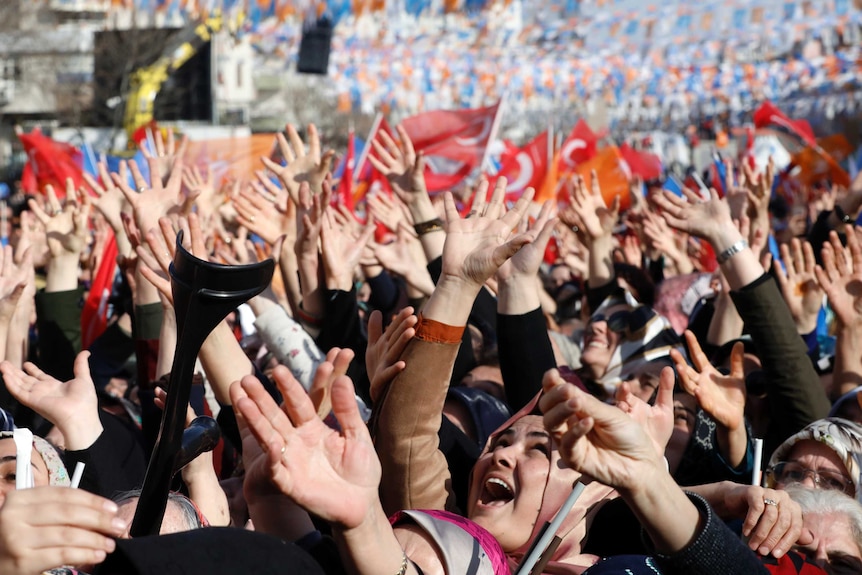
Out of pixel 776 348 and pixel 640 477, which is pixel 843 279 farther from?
pixel 640 477

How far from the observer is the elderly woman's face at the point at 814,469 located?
3.06m

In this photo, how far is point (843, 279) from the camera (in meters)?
4.33

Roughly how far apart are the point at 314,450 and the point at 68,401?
4.25 ft

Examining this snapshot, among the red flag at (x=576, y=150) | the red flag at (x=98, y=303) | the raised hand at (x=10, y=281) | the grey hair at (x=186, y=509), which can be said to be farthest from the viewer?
the red flag at (x=576, y=150)

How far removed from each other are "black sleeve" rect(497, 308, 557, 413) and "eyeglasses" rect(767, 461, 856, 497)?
849 mm

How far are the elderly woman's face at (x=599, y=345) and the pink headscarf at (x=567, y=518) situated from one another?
1.93 meters

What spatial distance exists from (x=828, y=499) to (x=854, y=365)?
1330 mm

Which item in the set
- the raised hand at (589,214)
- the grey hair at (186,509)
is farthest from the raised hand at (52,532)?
the raised hand at (589,214)

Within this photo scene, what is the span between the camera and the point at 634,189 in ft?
30.4

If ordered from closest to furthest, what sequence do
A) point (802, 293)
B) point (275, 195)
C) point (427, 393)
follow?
point (427, 393)
point (802, 293)
point (275, 195)

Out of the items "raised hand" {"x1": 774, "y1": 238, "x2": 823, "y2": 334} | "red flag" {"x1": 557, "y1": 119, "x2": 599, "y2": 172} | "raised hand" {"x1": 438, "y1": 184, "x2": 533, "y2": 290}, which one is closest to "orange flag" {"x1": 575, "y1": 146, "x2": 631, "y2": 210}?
"red flag" {"x1": 557, "y1": 119, "x2": 599, "y2": 172}

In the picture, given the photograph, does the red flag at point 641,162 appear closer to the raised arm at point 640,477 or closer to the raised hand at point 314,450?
the raised arm at point 640,477

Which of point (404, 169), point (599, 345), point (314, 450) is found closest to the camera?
point (314, 450)

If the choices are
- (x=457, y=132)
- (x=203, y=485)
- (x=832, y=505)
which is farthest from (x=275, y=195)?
(x=457, y=132)
